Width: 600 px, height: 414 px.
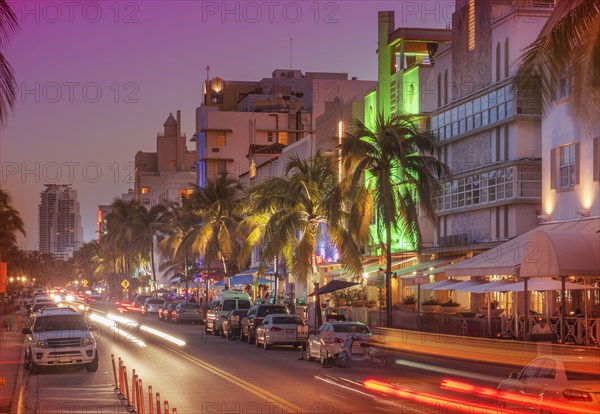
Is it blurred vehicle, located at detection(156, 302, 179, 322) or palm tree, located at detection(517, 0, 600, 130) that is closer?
palm tree, located at detection(517, 0, 600, 130)

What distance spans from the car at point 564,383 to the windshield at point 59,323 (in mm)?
17018

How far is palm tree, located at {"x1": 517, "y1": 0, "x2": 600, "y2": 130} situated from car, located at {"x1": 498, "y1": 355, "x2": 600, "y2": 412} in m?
4.04

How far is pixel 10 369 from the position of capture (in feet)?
97.7

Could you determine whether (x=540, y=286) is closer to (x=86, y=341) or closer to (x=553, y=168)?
(x=553, y=168)

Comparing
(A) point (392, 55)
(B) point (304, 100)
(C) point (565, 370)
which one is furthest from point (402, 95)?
(B) point (304, 100)

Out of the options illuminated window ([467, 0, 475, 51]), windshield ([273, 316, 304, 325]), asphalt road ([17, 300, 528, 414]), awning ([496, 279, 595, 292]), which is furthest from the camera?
illuminated window ([467, 0, 475, 51])

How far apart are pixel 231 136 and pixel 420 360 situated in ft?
300

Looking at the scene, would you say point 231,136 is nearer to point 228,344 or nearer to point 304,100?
point 304,100

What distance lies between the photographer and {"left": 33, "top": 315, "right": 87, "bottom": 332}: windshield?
3084cm

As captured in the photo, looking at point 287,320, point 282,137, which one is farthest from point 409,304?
point 282,137

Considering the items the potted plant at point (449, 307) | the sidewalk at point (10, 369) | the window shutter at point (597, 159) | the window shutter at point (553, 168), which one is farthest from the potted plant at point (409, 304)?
the sidewalk at point (10, 369)

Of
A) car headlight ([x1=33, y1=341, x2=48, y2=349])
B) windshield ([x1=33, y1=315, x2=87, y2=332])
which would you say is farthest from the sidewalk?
windshield ([x1=33, y1=315, x2=87, y2=332])

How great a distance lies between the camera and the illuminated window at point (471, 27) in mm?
48688

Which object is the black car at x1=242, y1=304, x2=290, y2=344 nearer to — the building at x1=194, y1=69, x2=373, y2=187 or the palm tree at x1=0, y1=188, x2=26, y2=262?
the palm tree at x1=0, y1=188, x2=26, y2=262
